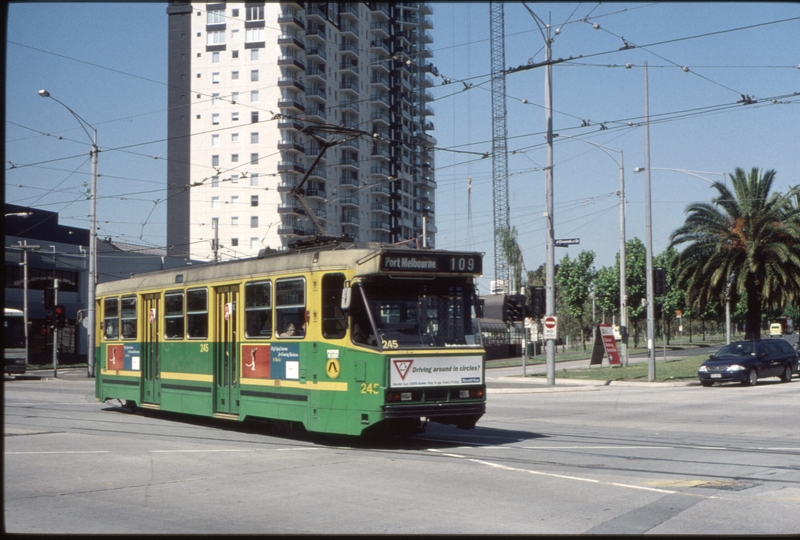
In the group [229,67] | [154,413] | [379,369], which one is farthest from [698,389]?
[229,67]

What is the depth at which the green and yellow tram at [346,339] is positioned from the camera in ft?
42.3

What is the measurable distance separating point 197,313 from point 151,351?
7.59 ft

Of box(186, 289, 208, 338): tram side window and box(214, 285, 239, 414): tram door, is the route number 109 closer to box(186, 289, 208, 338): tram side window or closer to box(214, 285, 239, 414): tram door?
box(214, 285, 239, 414): tram door

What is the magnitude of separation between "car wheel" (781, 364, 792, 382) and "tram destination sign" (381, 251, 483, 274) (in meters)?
22.5

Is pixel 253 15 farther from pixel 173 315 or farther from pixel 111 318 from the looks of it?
pixel 173 315

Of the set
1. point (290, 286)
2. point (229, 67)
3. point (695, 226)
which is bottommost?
point (290, 286)

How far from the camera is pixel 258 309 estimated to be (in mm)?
15094

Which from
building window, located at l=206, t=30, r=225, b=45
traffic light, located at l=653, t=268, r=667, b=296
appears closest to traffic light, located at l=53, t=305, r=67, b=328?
traffic light, located at l=653, t=268, r=667, b=296

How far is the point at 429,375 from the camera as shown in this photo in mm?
13070

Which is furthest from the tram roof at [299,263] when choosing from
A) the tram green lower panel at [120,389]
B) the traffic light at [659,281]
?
the traffic light at [659,281]

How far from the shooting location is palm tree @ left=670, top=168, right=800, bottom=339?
1511 inches

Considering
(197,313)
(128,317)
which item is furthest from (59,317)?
(197,313)

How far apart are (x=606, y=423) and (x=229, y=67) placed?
7331 centimetres

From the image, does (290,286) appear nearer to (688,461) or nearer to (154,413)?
(688,461)
